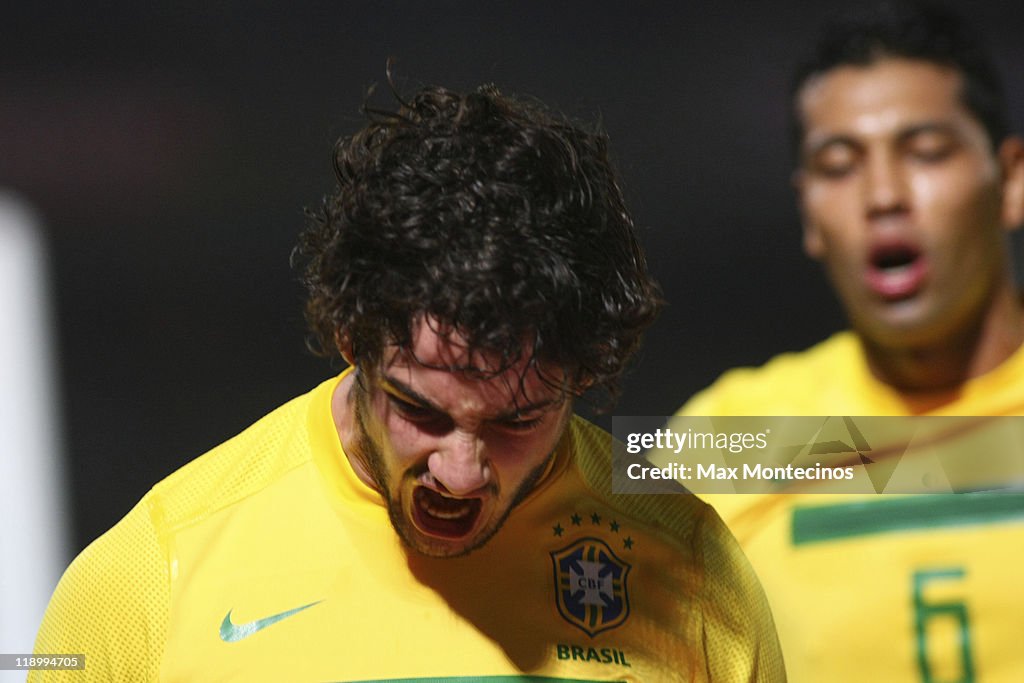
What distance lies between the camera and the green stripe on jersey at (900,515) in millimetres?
1578

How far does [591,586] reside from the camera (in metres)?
1.18

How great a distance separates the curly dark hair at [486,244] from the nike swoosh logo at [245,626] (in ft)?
0.81

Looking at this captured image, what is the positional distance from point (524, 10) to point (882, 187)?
2.10 ft

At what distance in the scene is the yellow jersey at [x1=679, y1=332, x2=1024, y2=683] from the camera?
1.53 meters

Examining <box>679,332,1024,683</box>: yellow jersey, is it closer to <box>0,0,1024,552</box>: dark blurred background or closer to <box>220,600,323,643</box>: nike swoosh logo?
<box>0,0,1024,552</box>: dark blurred background

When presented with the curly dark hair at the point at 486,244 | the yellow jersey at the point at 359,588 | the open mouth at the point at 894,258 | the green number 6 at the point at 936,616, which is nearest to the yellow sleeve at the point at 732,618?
the yellow jersey at the point at 359,588

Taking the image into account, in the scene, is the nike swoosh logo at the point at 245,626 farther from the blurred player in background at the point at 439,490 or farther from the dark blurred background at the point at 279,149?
the dark blurred background at the point at 279,149

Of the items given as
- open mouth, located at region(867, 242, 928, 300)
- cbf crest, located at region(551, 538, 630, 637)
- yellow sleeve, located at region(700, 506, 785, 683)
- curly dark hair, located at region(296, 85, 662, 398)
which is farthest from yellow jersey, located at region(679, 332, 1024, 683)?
curly dark hair, located at region(296, 85, 662, 398)

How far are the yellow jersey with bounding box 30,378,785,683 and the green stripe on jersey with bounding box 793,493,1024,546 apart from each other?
0.39 metres

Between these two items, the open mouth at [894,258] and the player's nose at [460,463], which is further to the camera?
the open mouth at [894,258]

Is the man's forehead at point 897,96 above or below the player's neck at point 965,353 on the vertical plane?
above

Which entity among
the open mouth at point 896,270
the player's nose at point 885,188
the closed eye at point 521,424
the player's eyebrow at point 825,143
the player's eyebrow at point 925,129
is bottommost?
the closed eye at point 521,424

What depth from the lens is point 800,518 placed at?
5.29ft

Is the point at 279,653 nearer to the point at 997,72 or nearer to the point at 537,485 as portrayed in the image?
the point at 537,485
